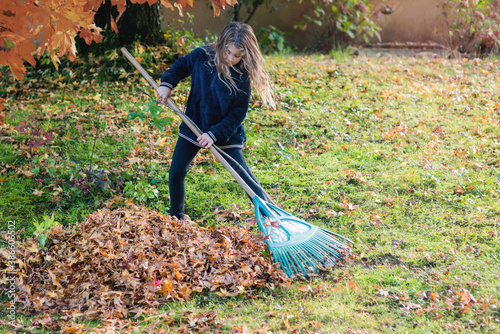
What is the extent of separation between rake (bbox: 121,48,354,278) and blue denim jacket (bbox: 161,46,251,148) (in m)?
0.10

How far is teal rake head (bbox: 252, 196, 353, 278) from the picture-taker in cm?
319

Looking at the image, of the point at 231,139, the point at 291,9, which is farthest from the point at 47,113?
the point at 291,9

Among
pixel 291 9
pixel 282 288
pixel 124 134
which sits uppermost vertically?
pixel 291 9

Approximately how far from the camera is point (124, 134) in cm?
537

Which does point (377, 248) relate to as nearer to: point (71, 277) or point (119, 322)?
→ point (119, 322)

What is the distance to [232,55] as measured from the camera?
10.9ft

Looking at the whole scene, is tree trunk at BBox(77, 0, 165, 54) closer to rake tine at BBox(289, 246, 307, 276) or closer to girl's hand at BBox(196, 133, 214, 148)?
girl's hand at BBox(196, 133, 214, 148)

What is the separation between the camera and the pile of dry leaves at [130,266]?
9.34 ft

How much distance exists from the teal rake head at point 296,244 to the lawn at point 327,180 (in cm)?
12

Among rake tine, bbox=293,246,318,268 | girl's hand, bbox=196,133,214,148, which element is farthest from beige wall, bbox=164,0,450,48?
rake tine, bbox=293,246,318,268

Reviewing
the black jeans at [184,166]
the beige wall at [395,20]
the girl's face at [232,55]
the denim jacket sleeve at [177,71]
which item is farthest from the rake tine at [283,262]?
the beige wall at [395,20]

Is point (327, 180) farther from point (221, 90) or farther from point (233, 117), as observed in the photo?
point (221, 90)

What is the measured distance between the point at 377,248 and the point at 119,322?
1.94m

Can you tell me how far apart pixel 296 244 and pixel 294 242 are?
0.02 meters
